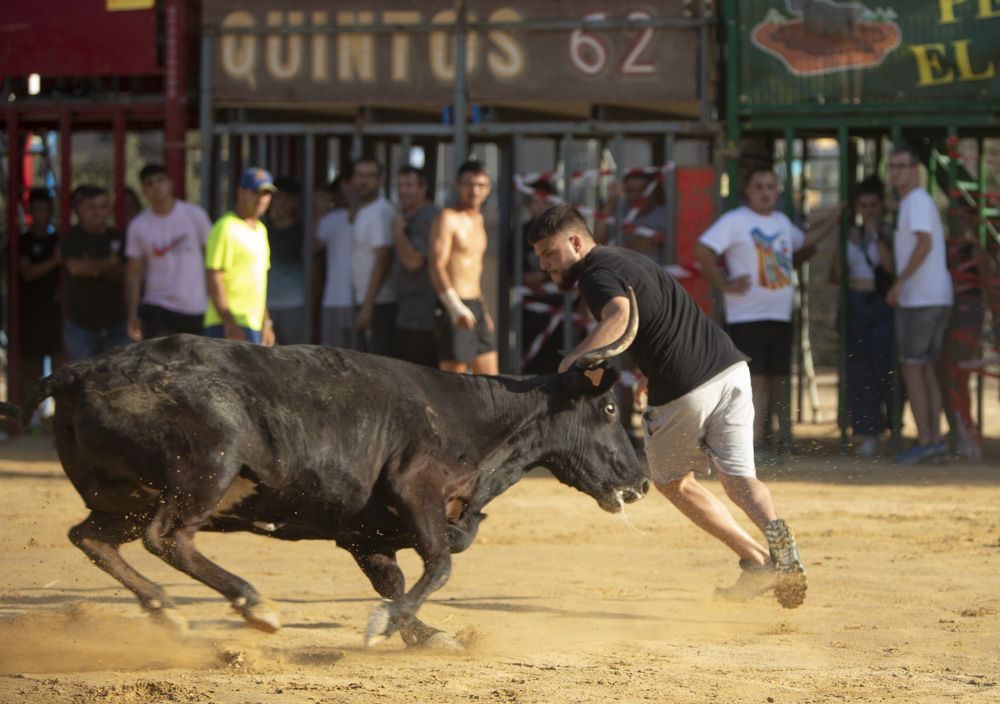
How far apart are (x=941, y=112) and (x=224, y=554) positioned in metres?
6.31

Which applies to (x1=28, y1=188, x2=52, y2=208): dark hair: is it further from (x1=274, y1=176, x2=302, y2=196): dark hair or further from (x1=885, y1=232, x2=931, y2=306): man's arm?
(x1=885, y1=232, x2=931, y2=306): man's arm

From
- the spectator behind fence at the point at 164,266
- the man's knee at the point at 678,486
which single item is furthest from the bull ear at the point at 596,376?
the spectator behind fence at the point at 164,266

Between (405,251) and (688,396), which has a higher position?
(405,251)

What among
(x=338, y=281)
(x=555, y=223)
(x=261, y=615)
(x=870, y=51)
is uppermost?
(x=870, y=51)

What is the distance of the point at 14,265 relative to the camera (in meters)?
13.7

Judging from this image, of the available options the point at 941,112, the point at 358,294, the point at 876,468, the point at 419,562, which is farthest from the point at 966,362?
the point at 419,562

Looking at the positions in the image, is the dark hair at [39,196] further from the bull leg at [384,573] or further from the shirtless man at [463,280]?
the bull leg at [384,573]

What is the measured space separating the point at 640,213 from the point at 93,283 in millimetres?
4216

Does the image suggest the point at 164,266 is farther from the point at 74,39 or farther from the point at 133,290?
the point at 74,39

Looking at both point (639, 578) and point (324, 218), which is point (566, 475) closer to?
point (639, 578)

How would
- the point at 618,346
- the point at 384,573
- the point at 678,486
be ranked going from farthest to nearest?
the point at 678,486
the point at 384,573
the point at 618,346

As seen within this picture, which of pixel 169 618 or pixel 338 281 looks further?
pixel 338 281

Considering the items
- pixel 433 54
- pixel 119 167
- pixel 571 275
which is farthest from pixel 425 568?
pixel 119 167

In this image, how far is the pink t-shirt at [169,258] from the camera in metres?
11.7
